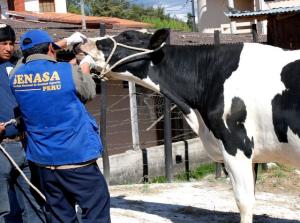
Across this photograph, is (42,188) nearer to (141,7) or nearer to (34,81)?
(34,81)

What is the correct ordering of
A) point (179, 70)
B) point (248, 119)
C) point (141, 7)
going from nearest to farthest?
→ point (248, 119)
point (179, 70)
point (141, 7)

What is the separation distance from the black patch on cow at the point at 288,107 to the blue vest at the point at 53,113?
1.58 m

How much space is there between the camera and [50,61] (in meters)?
3.82

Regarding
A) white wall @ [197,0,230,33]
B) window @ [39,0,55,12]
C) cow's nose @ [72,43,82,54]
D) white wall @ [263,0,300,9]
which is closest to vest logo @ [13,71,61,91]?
cow's nose @ [72,43,82,54]

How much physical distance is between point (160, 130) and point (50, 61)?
27.0 feet

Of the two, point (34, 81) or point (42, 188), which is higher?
point (34, 81)

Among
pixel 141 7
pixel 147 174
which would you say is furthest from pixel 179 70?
pixel 141 7

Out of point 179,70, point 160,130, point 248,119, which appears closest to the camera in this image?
point 248,119

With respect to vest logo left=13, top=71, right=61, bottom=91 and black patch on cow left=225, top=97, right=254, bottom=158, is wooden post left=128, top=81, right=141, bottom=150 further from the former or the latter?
vest logo left=13, top=71, right=61, bottom=91

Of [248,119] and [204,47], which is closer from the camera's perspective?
[248,119]

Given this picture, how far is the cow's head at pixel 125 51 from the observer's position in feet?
16.7

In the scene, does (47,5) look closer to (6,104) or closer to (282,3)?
(282,3)

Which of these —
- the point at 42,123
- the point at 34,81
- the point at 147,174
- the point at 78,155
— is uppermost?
the point at 34,81

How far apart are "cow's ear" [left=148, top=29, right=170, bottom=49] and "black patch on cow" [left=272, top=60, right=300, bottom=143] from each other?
1.12 m
